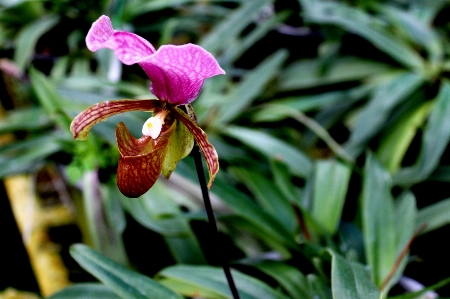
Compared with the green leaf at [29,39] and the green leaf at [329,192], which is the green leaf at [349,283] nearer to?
the green leaf at [329,192]

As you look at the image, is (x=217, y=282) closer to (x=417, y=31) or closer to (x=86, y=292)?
(x=86, y=292)

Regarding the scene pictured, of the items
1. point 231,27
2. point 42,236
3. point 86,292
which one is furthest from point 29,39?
point 86,292

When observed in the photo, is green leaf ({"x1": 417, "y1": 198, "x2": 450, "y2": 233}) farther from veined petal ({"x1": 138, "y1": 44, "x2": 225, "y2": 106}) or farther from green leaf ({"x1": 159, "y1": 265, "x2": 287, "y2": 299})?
veined petal ({"x1": 138, "y1": 44, "x2": 225, "y2": 106})

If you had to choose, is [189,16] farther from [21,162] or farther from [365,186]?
[365,186]

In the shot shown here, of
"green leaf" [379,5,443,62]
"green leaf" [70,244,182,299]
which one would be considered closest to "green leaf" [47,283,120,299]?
"green leaf" [70,244,182,299]

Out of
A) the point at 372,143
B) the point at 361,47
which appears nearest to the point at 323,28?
the point at 361,47

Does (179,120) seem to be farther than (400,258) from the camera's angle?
No

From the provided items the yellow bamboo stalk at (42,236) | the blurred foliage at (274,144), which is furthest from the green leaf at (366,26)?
the yellow bamboo stalk at (42,236)
